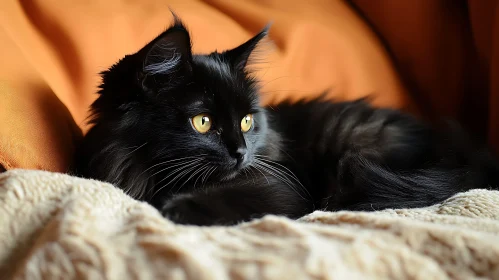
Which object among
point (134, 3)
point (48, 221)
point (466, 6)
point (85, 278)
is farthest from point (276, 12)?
point (85, 278)

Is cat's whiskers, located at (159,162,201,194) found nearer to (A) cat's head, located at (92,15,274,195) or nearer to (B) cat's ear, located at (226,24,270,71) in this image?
(A) cat's head, located at (92,15,274,195)

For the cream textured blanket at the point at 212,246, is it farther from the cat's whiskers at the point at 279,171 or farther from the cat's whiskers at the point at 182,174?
the cat's whiskers at the point at 279,171

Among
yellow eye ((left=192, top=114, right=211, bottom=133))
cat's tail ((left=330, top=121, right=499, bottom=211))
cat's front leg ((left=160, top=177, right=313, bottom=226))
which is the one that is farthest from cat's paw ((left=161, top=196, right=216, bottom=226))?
cat's tail ((left=330, top=121, right=499, bottom=211))

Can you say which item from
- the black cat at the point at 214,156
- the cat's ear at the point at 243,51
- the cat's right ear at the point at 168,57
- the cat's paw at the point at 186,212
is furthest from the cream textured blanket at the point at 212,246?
the cat's ear at the point at 243,51

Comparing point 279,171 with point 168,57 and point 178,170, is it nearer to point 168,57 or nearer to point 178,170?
point 178,170

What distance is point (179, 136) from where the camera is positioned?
1268 millimetres

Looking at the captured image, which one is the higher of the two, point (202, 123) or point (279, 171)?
point (202, 123)

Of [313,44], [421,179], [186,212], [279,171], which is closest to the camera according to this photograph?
[186,212]

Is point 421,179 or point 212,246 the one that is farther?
point 421,179

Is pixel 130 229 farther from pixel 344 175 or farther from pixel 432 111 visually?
pixel 432 111

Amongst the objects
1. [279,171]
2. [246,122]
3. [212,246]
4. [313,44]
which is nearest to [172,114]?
[246,122]

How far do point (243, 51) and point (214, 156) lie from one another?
0.39 meters

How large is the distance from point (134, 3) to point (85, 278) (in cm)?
143

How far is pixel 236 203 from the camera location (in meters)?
1.16
